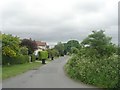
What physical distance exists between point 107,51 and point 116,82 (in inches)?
461

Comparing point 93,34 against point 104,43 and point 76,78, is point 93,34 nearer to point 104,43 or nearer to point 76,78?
point 104,43

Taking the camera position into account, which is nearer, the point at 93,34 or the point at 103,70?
the point at 103,70

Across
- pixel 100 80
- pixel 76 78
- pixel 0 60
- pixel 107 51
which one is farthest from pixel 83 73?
pixel 0 60

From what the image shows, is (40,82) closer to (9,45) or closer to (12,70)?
(12,70)

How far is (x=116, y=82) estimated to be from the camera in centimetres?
1482

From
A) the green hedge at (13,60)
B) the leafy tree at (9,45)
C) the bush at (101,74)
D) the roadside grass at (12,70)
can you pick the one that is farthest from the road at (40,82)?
the green hedge at (13,60)

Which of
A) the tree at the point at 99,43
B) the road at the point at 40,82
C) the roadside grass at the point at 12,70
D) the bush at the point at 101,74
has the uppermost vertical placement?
the tree at the point at 99,43

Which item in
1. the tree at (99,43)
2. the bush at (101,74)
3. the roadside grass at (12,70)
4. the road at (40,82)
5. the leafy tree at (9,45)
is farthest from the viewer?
the leafy tree at (9,45)

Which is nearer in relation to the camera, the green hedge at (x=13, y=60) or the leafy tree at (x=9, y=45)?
the leafy tree at (x=9, y=45)

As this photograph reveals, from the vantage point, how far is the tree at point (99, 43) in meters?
26.3

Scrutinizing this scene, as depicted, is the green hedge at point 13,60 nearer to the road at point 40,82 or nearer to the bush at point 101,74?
the road at point 40,82

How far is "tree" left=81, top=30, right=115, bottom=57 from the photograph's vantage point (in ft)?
86.3

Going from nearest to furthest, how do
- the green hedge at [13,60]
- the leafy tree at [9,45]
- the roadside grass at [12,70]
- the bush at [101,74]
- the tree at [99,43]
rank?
the bush at [101,74], the roadside grass at [12,70], the tree at [99,43], the leafy tree at [9,45], the green hedge at [13,60]

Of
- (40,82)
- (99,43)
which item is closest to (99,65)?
(40,82)
